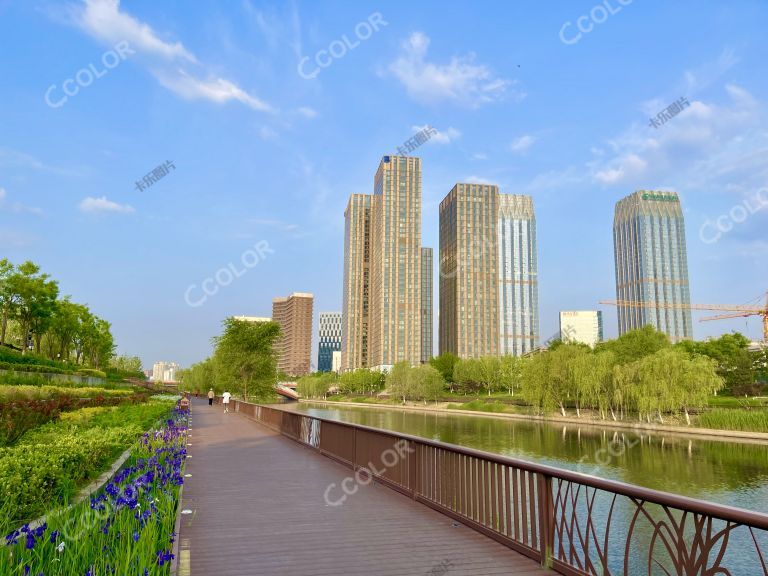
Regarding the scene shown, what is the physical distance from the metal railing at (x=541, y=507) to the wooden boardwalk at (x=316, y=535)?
0.24 meters

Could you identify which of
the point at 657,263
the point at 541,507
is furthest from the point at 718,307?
the point at 541,507

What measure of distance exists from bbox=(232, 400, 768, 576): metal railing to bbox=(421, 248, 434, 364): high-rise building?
162 metres

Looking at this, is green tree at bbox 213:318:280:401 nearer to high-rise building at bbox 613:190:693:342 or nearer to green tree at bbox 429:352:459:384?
green tree at bbox 429:352:459:384

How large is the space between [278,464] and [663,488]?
1360 centimetres

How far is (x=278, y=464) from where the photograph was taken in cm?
1242

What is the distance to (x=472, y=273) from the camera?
161000 mm

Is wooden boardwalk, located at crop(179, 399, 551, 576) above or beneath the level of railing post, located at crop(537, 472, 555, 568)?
beneath

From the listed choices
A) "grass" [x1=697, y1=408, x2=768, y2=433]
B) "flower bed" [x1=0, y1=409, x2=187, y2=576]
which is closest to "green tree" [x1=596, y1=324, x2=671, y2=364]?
"grass" [x1=697, y1=408, x2=768, y2=433]

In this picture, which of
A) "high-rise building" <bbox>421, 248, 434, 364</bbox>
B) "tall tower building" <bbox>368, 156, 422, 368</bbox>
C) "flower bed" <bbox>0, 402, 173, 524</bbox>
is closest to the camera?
"flower bed" <bbox>0, 402, 173, 524</bbox>

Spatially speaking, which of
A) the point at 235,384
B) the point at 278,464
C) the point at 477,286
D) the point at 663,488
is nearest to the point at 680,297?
the point at 477,286

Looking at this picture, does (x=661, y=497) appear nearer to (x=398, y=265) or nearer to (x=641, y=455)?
(x=641, y=455)

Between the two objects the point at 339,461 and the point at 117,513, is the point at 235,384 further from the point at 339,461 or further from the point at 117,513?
the point at 117,513

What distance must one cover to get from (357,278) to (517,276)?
5015cm

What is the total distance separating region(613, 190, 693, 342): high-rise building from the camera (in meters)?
180
